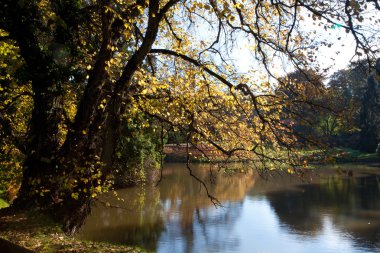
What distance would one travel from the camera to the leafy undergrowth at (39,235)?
5.40 metres

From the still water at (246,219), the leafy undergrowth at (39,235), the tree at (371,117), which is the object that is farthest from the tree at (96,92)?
the tree at (371,117)

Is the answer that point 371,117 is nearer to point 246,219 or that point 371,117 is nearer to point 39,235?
point 246,219

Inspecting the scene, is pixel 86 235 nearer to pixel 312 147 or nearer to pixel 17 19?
pixel 17 19

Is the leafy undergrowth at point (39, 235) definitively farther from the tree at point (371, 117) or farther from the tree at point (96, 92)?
the tree at point (371, 117)

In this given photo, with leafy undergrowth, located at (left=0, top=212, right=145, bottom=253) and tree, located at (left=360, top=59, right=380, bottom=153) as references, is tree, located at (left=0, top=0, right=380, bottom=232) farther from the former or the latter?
tree, located at (left=360, top=59, right=380, bottom=153)

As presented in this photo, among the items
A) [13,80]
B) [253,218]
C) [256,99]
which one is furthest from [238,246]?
[13,80]

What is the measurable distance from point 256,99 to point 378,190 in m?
19.3

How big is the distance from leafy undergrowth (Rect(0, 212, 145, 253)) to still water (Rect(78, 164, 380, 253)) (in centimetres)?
376

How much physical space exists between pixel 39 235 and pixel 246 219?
39.2 ft

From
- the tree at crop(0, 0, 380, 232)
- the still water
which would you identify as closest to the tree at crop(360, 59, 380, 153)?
the still water

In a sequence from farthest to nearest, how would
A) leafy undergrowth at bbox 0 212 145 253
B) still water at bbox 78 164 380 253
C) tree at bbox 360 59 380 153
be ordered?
tree at bbox 360 59 380 153, still water at bbox 78 164 380 253, leafy undergrowth at bbox 0 212 145 253

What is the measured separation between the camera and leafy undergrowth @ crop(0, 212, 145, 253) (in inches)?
213

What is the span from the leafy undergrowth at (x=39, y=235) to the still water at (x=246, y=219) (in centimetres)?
376

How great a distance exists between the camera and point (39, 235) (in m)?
5.81
